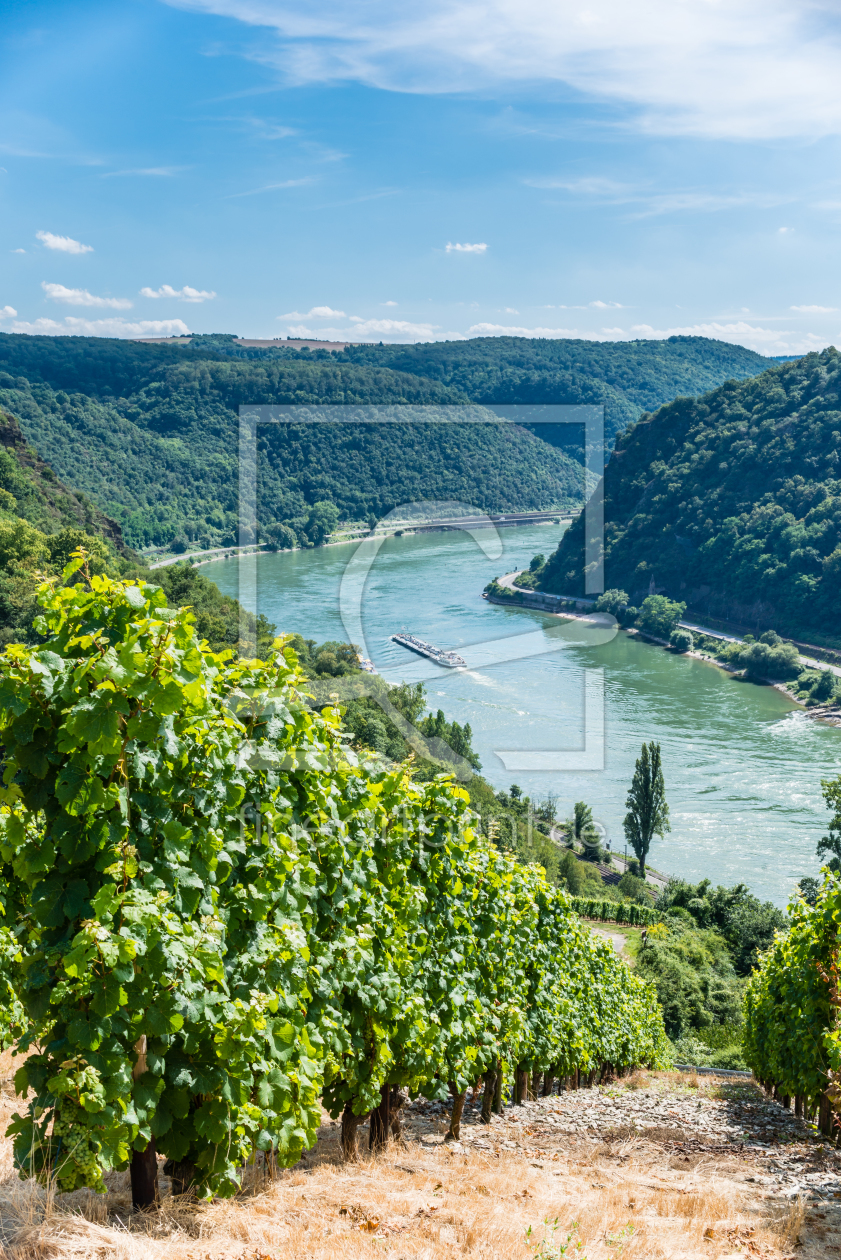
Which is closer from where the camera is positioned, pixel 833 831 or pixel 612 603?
pixel 833 831

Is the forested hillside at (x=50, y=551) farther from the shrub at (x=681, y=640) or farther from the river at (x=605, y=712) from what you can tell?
the shrub at (x=681, y=640)

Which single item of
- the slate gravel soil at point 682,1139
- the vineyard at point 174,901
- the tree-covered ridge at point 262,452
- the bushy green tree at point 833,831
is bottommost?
the bushy green tree at point 833,831

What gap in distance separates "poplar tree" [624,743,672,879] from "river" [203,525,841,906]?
44.9 inches

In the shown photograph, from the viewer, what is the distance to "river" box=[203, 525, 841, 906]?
33.2m

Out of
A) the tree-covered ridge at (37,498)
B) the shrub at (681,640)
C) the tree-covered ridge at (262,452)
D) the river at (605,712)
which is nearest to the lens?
the river at (605,712)

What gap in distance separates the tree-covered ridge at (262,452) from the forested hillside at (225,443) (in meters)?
0.11

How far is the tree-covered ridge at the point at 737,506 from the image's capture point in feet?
219

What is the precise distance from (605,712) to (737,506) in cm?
3861

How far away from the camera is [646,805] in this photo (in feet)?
106

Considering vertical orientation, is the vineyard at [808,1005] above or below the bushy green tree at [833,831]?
above

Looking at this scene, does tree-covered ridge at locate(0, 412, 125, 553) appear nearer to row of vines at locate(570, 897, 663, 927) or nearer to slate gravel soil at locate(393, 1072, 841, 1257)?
row of vines at locate(570, 897, 663, 927)

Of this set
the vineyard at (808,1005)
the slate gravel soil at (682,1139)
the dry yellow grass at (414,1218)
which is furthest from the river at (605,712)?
the dry yellow grass at (414,1218)

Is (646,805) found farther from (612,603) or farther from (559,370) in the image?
(559,370)

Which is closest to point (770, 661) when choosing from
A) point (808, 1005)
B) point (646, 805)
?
point (646, 805)
